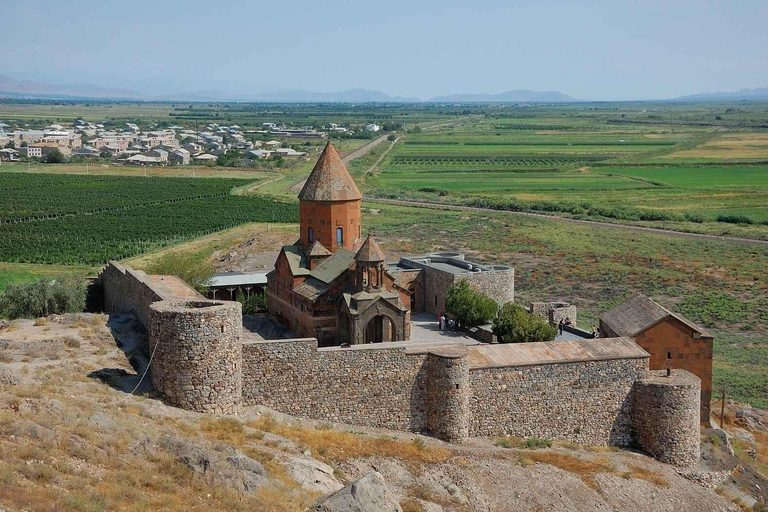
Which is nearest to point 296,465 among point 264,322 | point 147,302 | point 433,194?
point 147,302

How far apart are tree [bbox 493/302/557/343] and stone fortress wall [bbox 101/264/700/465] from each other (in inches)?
114

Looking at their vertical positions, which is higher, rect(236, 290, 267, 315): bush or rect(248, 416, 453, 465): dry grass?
rect(248, 416, 453, 465): dry grass

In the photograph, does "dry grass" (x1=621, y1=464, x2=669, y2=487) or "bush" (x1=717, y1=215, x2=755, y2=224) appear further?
"bush" (x1=717, y1=215, x2=755, y2=224)

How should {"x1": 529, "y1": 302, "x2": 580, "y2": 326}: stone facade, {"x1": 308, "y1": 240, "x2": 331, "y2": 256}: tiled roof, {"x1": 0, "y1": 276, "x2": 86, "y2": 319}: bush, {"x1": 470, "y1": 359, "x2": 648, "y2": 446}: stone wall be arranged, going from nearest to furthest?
1. {"x1": 470, "y1": 359, "x2": 648, "y2": 446}: stone wall
2. {"x1": 0, "y1": 276, "x2": 86, "y2": 319}: bush
3. {"x1": 308, "y1": 240, "x2": 331, "y2": 256}: tiled roof
4. {"x1": 529, "y1": 302, "x2": 580, "y2": 326}: stone facade

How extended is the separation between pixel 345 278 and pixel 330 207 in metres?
3.28

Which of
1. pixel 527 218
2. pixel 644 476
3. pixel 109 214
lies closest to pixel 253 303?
pixel 644 476

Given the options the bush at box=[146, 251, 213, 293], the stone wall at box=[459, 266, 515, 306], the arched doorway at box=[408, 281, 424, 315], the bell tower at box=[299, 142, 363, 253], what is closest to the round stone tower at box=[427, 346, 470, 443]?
the bell tower at box=[299, 142, 363, 253]

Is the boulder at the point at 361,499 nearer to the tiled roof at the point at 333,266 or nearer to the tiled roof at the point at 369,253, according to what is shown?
the tiled roof at the point at 369,253

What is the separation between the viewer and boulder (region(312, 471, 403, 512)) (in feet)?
41.9

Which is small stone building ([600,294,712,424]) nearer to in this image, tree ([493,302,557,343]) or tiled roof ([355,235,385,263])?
tree ([493,302,557,343])

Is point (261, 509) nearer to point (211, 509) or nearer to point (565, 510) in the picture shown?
point (211, 509)

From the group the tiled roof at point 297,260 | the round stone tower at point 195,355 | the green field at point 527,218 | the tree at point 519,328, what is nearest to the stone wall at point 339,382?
the round stone tower at point 195,355

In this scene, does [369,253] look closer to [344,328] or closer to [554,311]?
[344,328]

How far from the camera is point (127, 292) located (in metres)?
24.9
